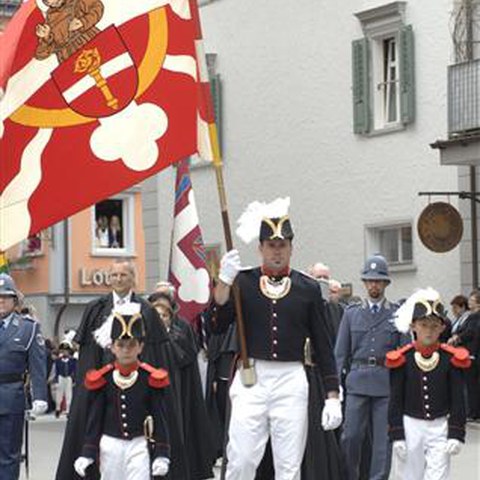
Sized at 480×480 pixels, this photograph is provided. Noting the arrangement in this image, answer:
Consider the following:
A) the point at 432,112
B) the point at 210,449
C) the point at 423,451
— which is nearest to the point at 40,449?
the point at 210,449

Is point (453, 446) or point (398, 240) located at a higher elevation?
point (398, 240)

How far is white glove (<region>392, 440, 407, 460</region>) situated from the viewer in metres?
11.0

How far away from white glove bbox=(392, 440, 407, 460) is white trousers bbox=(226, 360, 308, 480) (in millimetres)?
1225

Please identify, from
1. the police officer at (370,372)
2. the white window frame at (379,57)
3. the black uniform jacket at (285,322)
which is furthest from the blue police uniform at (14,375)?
the white window frame at (379,57)

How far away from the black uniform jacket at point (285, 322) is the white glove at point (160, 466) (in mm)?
836

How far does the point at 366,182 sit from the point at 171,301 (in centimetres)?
1301

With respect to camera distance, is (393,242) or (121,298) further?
(393,242)

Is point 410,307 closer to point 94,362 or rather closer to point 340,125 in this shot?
point 94,362

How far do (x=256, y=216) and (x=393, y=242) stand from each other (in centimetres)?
1695

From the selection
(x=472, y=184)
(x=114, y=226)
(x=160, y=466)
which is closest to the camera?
(x=160, y=466)

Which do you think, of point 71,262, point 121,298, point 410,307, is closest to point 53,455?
point 121,298

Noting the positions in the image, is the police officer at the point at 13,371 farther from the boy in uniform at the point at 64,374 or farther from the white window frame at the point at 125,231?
the white window frame at the point at 125,231

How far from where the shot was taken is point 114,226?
47688 mm

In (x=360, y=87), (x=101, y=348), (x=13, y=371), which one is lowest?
(x=13, y=371)
